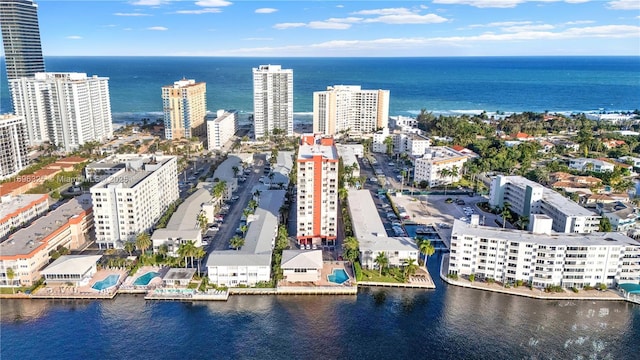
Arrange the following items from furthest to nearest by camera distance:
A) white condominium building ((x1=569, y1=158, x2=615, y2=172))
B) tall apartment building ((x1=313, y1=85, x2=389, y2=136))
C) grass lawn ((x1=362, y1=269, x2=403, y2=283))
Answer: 1. tall apartment building ((x1=313, y1=85, x2=389, y2=136))
2. white condominium building ((x1=569, y1=158, x2=615, y2=172))
3. grass lawn ((x1=362, y1=269, x2=403, y2=283))

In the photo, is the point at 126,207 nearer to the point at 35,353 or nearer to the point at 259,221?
the point at 259,221

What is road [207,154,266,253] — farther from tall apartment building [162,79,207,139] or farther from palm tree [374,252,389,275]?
tall apartment building [162,79,207,139]

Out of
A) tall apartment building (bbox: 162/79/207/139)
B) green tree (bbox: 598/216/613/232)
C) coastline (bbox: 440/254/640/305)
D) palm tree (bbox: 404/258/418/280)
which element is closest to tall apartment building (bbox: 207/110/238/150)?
tall apartment building (bbox: 162/79/207/139)

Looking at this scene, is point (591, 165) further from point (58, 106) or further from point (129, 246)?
point (58, 106)

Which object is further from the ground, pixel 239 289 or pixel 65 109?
pixel 65 109

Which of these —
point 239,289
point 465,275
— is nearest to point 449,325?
point 465,275

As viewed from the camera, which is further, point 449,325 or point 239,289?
point 239,289
